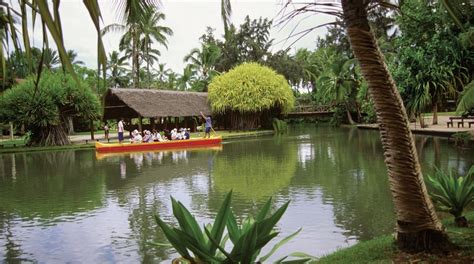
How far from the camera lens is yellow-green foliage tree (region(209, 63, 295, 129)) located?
34.4 meters

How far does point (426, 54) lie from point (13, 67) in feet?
62.9

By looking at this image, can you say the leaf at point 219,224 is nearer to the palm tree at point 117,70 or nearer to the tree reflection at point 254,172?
the tree reflection at point 254,172

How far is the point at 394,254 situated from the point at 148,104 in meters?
28.0

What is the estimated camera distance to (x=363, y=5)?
444 cm

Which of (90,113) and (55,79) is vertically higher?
(55,79)

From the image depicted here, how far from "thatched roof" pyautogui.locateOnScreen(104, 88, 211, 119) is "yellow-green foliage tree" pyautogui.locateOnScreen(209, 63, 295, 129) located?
2.08 meters

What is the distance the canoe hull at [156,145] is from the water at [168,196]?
343cm

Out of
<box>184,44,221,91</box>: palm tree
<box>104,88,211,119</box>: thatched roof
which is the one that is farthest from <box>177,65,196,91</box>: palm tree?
<box>104,88,211,119</box>: thatched roof

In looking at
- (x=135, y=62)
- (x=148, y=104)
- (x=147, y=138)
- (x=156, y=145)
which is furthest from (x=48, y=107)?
(x=135, y=62)

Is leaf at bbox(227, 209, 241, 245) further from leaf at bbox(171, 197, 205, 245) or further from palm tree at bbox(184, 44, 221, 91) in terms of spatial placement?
palm tree at bbox(184, 44, 221, 91)

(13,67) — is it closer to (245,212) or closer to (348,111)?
(245,212)

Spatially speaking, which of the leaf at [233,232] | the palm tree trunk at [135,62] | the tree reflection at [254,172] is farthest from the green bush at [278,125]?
the leaf at [233,232]

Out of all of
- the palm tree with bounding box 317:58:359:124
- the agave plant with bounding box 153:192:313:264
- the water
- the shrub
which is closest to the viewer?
the agave plant with bounding box 153:192:313:264

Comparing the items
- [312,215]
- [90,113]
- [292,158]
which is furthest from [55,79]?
[312,215]
